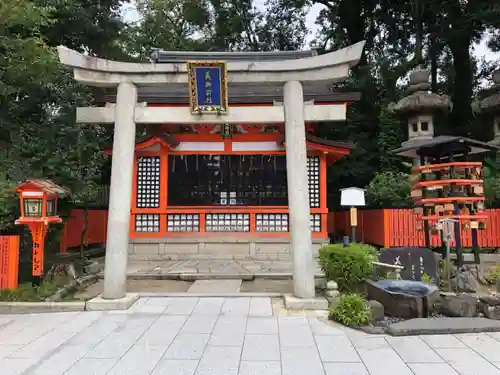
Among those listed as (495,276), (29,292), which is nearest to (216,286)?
(29,292)

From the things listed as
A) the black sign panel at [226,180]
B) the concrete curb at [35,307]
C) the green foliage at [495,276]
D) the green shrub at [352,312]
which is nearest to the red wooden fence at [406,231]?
the green foliage at [495,276]

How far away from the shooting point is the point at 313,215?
514 inches

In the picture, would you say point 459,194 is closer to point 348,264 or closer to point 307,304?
point 348,264

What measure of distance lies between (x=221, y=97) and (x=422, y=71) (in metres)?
11.2

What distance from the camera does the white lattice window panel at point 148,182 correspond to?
13.1 m

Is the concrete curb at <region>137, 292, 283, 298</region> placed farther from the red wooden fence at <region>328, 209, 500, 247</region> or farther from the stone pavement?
the red wooden fence at <region>328, 209, 500, 247</region>

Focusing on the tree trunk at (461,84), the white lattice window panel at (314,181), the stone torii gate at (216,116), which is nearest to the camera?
the stone torii gate at (216,116)

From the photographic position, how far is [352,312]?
6109 millimetres

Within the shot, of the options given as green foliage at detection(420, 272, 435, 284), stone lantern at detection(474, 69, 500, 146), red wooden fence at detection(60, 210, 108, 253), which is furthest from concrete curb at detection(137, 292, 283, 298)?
stone lantern at detection(474, 69, 500, 146)

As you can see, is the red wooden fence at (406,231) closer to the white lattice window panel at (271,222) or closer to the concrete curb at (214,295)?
the white lattice window panel at (271,222)

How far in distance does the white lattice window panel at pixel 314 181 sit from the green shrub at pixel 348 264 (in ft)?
17.8

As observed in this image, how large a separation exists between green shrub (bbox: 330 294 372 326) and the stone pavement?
11.3 ft

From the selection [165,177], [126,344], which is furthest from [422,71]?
[126,344]

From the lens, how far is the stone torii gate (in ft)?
23.8
